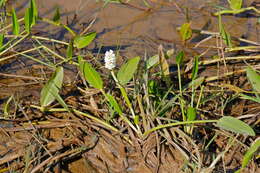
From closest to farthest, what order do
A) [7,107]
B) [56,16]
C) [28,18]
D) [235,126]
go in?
[235,126] < [7,107] < [28,18] < [56,16]

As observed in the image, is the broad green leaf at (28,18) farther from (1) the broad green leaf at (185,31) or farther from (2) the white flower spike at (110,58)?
(1) the broad green leaf at (185,31)

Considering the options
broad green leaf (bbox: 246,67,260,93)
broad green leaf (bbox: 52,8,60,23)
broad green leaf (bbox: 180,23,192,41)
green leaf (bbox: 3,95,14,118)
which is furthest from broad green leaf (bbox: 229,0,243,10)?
green leaf (bbox: 3,95,14,118)

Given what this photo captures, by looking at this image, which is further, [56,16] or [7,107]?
[56,16]

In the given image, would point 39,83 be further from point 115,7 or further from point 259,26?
point 259,26

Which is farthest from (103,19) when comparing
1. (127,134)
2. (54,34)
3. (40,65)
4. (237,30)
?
(127,134)

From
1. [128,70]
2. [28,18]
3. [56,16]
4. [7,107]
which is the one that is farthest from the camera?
[56,16]

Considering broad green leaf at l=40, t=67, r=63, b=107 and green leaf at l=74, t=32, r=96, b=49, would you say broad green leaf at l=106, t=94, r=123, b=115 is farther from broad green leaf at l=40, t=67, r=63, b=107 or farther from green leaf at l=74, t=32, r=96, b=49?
green leaf at l=74, t=32, r=96, b=49

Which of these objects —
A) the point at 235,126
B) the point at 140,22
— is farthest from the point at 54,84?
the point at 140,22

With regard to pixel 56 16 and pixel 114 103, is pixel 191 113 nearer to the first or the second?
pixel 114 103
